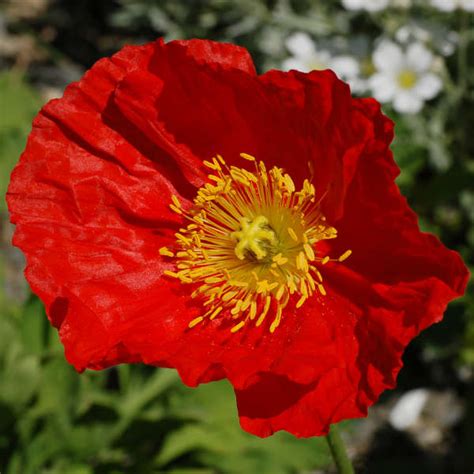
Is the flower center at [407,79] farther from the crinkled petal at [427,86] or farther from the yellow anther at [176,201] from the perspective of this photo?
the yellow anther at [176,201]

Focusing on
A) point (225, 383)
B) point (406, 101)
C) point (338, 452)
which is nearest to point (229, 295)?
point (338, 452)

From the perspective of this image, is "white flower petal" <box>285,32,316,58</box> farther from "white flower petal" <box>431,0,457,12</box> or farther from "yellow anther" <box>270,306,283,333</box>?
"yellow anther" <box>270,306,283,333</box>

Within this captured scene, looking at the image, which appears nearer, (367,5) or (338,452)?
(338,452)

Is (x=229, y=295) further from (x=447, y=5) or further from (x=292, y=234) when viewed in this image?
(x=447, y=5)

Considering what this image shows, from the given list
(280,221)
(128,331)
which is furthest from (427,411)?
(128,331)

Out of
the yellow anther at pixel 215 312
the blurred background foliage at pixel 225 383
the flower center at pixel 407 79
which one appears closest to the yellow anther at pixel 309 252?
the yellow anther at pixel 215 312

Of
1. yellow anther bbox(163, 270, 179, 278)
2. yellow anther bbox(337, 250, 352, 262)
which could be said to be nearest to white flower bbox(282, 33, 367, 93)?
yellow anther bbox(163, 270, 179, 278)
